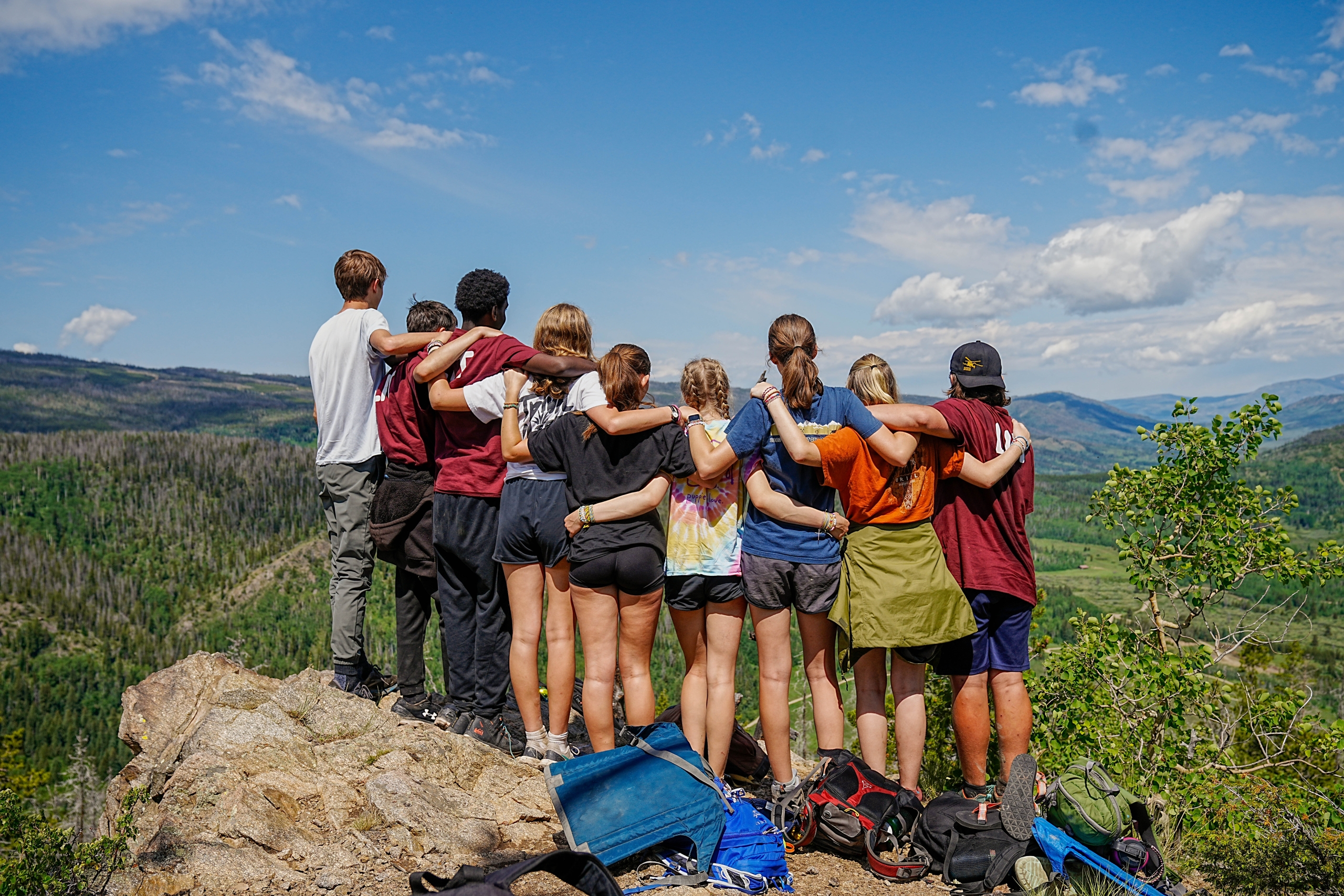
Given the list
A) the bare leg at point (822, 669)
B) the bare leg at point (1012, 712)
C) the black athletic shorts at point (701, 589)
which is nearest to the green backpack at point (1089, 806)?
the bare leg at point (1012, 712)

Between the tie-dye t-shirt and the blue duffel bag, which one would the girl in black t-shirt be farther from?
the blue duffel bag

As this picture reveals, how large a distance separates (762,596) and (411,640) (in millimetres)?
2854

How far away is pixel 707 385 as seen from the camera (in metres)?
4.80

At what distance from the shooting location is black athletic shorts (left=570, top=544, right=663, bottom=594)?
180 inches

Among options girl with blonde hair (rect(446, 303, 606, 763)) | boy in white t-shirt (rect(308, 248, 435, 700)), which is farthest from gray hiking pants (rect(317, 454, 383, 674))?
girl with blonde hair (rect(446, 303, 606, 763))

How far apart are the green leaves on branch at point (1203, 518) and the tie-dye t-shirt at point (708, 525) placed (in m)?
4.11

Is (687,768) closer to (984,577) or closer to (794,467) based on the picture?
(794,467)

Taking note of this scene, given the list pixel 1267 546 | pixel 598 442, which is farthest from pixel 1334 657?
pixel 598 442

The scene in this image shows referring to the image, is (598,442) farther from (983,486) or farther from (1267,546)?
(1267,546)

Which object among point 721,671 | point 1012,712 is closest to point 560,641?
point 721,671

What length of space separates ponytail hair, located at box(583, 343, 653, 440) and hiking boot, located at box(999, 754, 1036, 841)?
9.82 ft

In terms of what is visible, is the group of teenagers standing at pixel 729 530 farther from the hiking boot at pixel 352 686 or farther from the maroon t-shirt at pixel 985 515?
the hiking boot at pixel 352 686

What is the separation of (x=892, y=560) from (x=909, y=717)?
3.35 ft

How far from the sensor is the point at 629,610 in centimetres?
471
